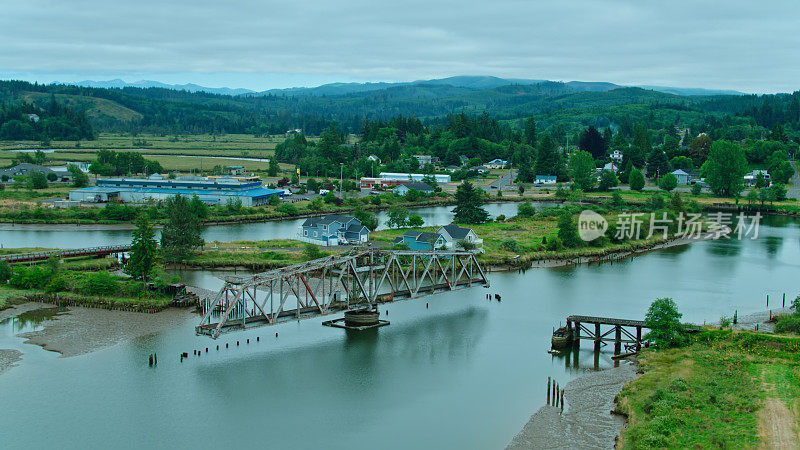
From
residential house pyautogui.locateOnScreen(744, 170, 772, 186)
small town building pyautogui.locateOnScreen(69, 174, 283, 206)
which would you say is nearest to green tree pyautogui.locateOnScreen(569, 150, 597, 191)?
residential house pyautogui.locateOnScreen(744, 170, 772, 186)

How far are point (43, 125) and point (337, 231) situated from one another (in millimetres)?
100950

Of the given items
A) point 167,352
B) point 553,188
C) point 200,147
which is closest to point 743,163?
point 553,188

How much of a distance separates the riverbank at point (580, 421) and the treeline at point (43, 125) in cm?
11948

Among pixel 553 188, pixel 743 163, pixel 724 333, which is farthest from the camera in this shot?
pixel 553 188

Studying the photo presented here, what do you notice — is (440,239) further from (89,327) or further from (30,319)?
(30,319)

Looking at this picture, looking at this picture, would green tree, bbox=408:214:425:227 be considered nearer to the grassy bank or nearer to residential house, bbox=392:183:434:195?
residential house, bbox=392:183:434:195

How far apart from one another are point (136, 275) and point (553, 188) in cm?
5903

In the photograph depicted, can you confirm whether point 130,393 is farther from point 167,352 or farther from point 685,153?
point 685,153

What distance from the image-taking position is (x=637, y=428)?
63.9ft

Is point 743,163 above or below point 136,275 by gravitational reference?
above

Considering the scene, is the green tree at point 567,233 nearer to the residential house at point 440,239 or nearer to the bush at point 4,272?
the residential house at point 440,239

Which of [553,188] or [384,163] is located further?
[384,163]

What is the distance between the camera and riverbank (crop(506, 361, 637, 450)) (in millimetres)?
19844

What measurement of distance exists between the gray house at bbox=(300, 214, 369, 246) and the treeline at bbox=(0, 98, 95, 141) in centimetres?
9389
